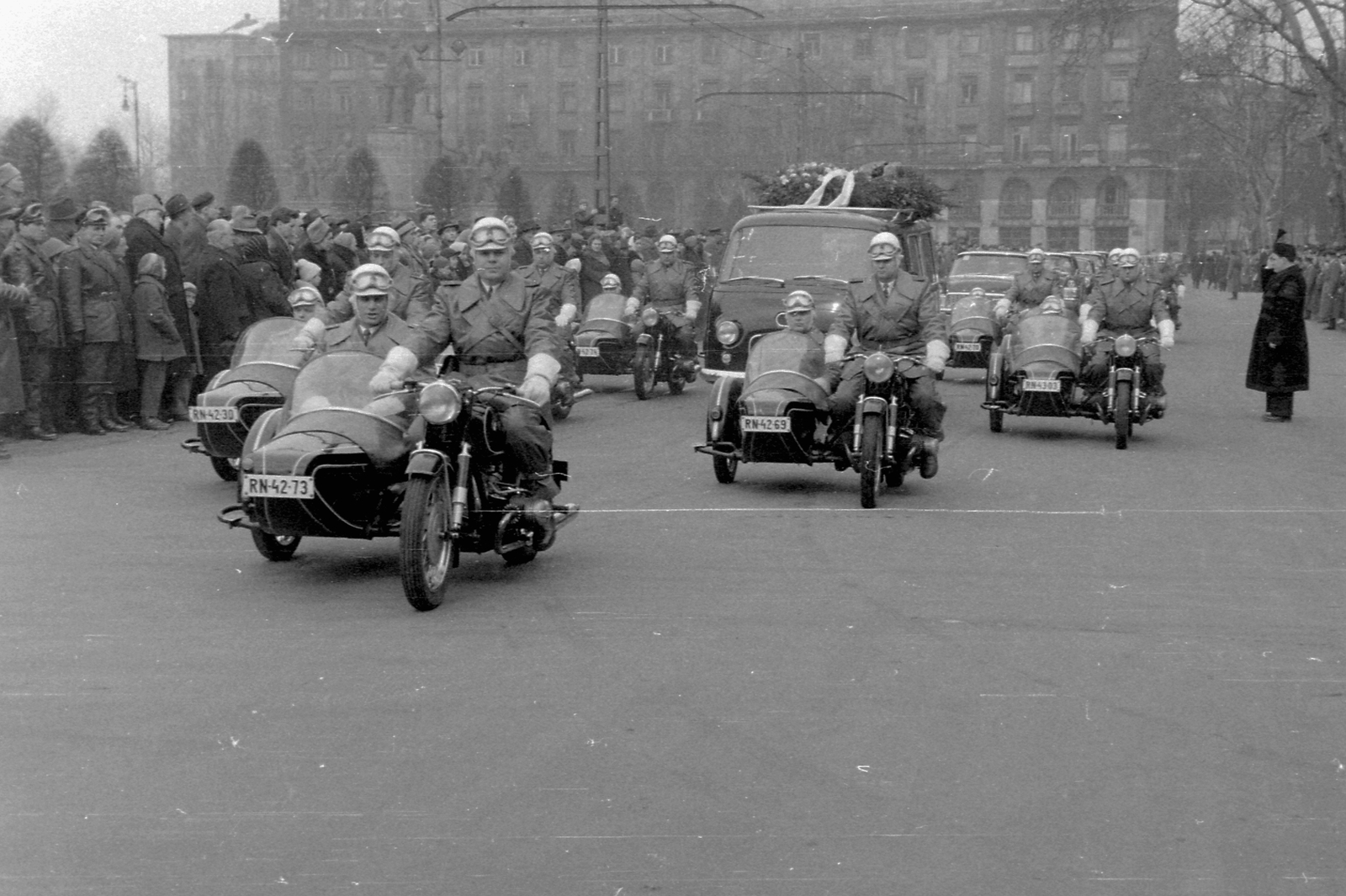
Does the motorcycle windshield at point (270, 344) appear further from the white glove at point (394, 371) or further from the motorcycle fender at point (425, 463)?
the motorcycle fender at point (425, 463)

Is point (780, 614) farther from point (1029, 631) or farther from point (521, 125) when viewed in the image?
point (521, 125)

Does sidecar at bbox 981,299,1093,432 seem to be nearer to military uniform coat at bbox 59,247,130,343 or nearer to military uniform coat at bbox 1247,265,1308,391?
military uniform coat at bbox 1247,265,1308,391

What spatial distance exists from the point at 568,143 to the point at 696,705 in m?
71.0

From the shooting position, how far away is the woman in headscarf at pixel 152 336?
56.6 ft

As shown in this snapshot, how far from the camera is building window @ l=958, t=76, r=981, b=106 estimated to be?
90688mm

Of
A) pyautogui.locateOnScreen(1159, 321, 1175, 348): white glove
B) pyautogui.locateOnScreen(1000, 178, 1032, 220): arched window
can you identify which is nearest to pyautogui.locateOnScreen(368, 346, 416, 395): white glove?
pyautogui.locateOnScreen(1159, 321, 1175, 348): white glove

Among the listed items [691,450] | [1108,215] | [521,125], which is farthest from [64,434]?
[1108,215]

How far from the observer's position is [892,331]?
13281mm

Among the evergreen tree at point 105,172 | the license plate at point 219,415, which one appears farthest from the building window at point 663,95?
the license plate at point 219,415

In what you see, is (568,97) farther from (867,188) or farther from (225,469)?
(225,469)

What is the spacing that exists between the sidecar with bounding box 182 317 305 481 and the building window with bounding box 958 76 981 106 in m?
80.0

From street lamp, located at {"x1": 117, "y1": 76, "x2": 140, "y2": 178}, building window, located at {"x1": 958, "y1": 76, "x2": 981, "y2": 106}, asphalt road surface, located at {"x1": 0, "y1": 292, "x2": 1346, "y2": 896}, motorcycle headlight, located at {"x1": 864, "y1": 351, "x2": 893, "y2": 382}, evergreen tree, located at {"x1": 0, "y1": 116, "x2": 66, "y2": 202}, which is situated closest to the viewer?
asphalt road surface, located at {"x1": 0, "y1": 292, "x2": 1346, "y2": 896}

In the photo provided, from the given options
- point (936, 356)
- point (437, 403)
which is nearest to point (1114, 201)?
point (936, 356)

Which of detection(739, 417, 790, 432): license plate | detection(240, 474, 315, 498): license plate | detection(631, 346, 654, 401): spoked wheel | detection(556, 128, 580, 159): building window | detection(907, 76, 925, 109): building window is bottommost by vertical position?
detection(631, 346, 654, 401): spoked wheel
